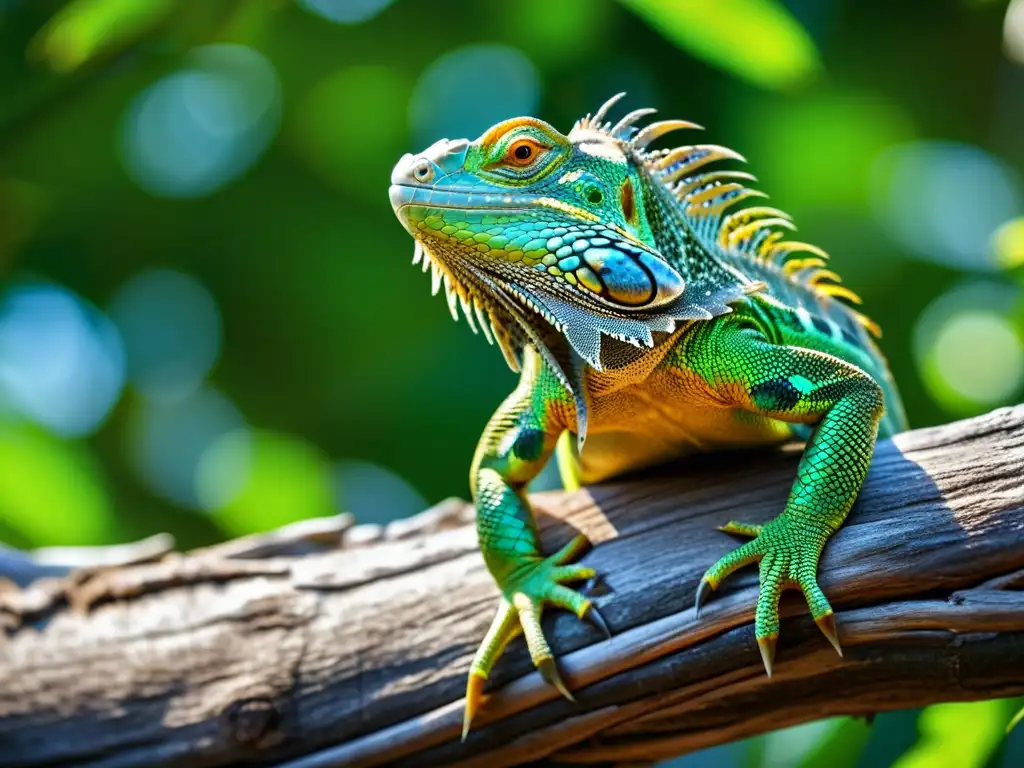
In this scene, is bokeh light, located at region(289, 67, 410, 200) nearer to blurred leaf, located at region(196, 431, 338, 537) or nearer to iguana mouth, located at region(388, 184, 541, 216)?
blurred leaf, located at region(196, 431, 338, 537)

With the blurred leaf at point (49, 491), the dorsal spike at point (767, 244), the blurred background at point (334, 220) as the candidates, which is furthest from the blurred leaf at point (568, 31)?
the blurred leaf at point (49, 491)

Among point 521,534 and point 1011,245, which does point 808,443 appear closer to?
point 521,534

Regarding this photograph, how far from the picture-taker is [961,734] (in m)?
3.26

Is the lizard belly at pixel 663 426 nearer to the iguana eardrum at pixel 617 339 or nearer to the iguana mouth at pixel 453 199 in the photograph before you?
the iguana eardrum at pixel 617 339

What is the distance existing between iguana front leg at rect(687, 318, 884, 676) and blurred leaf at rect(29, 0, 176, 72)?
2901 mm

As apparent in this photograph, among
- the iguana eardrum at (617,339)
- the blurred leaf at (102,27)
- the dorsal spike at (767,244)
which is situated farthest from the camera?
the blurred leaf at (102,27)

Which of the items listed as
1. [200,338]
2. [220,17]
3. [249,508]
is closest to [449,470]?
[249,508]

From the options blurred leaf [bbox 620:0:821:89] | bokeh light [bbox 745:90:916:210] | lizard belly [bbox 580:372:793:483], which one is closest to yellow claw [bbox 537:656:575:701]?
lizard belly [bbox 580:372:793:483]

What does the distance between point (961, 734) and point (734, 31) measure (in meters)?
2.55

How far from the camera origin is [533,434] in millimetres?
3203

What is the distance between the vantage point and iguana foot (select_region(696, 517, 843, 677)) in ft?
8.43

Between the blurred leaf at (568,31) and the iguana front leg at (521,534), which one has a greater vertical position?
the blurred leaf at (568,31)

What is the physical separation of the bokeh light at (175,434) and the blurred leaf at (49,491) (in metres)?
0.38

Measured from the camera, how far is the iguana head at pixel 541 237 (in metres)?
2.74
